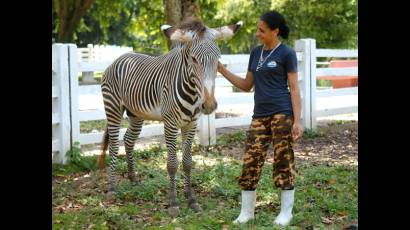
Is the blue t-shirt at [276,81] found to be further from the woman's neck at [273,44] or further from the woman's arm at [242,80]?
the woman's arm at [242,80]

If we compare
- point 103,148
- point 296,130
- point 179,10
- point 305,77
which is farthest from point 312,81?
point 296,130

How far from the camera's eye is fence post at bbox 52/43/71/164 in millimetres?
7902

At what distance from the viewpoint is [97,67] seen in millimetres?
8477

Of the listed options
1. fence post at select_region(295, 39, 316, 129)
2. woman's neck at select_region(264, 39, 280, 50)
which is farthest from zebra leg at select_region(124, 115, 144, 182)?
fence post at select_region(295, 39, 316, 129)

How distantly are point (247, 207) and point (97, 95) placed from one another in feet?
17.0

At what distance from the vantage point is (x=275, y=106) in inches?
191

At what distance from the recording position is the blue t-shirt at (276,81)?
15.7ft

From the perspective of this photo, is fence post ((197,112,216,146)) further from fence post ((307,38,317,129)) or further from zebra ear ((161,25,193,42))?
zebra ear ((161,25,193,42))

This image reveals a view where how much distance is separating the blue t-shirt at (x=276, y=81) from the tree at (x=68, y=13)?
1360 cm

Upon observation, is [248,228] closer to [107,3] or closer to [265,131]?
[265,131]
